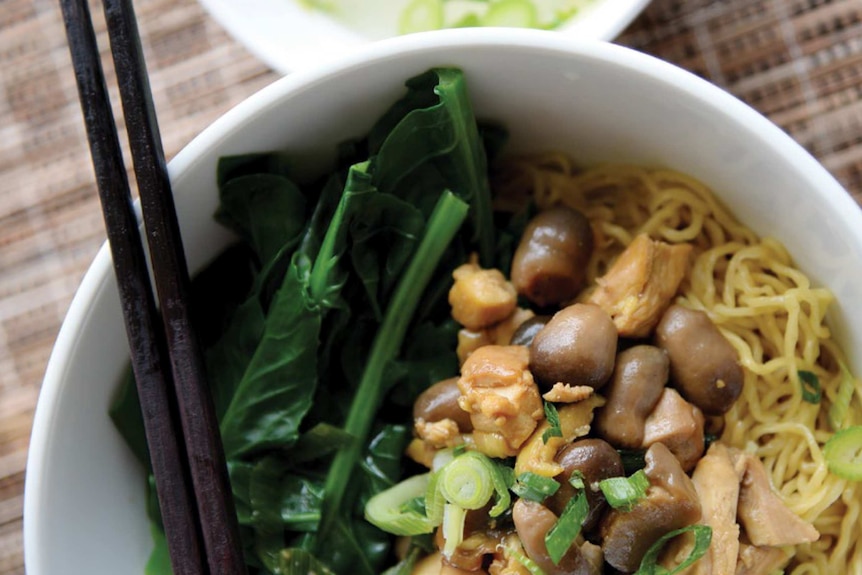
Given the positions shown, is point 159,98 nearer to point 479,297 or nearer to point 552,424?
point 479,297

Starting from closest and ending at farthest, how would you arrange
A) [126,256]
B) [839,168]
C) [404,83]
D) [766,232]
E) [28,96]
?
[126,256] < [404,83] < [766,232] < [839,168] < [28,96]

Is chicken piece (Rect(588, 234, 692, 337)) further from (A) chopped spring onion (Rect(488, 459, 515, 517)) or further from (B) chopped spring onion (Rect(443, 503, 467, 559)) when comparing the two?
(B) chopped spring onion (Rect(443, 503, 467, 559))

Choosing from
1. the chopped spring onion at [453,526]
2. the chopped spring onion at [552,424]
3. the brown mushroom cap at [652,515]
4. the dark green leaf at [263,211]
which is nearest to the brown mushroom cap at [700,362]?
the brown mushroom cap at [652,515]

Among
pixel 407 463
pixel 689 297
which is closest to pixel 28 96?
pixel 407 463

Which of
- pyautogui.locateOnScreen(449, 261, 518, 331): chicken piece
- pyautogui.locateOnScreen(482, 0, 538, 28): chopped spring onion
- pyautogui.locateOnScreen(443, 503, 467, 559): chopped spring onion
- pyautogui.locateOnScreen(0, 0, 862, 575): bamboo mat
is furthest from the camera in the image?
pyautogui.locateOnScreen(482, 0, 538, 28): chopped spring onion

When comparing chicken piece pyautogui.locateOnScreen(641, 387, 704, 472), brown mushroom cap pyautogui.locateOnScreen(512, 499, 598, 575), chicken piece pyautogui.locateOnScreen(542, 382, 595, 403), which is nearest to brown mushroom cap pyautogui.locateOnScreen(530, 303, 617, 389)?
chicken piece pyautogui.locateOnScreen(542, 382, 595, 403)

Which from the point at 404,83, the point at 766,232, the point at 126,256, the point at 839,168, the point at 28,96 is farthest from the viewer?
the point at 28,96

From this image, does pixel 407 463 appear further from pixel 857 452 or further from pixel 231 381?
pixel 857 452

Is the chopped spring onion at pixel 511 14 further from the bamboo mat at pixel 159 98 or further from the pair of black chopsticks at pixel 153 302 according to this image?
the pair of black chopsticks at pixel 153 302
